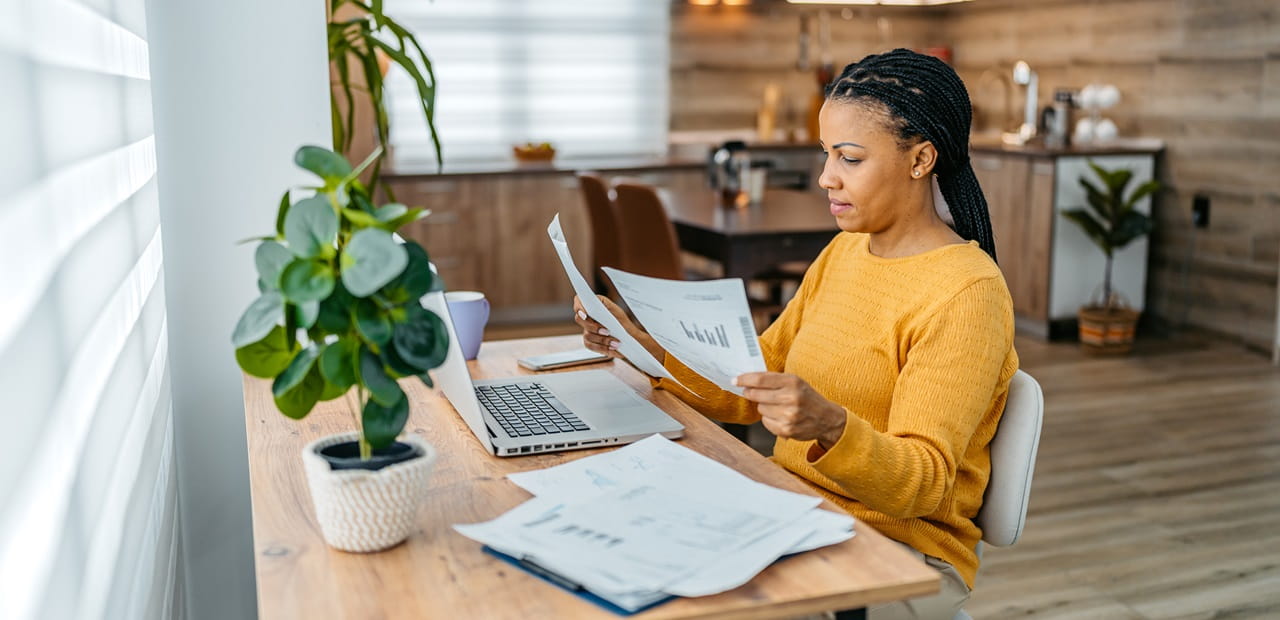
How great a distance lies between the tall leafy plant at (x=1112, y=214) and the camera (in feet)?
17.8

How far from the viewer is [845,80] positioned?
1.76m

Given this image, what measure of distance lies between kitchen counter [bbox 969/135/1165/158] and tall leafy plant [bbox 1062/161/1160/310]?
0.40ft

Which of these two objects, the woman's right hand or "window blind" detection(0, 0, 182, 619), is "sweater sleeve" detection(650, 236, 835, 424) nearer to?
the woman's right hand

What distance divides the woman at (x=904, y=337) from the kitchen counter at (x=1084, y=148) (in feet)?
12.9

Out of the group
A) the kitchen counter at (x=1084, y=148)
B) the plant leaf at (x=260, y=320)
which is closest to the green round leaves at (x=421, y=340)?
the plant leaf at (x=260, y=320)

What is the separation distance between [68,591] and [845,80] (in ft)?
4.13

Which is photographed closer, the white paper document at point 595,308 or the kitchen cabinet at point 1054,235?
the white paper document at point 595,308

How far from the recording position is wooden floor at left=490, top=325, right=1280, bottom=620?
2.91 metres

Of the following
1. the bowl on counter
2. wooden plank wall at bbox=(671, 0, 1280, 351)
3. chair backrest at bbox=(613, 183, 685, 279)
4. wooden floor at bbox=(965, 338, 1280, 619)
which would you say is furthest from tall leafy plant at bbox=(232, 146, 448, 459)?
the bowl on counter

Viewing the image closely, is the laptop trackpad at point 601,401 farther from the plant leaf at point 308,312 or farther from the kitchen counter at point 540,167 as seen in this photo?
the kitchen counter at point 540,167

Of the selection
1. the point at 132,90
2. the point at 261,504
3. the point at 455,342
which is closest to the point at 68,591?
the point at 261,504

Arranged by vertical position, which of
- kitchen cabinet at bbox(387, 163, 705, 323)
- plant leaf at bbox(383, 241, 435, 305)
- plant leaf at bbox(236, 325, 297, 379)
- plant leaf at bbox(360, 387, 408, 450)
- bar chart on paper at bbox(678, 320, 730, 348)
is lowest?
kitchen cabinet at bbox(387, 163, 705, 323)

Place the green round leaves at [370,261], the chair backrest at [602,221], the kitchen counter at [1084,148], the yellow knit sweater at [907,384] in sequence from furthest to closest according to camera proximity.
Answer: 1. the kitchen counter at [1084,148]
2. the chair backrest at [602,221]
3. the yellow knit sweater at [907,384]
4. the green round leaves at [370,261]

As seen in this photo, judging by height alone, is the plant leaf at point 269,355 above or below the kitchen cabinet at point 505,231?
above
